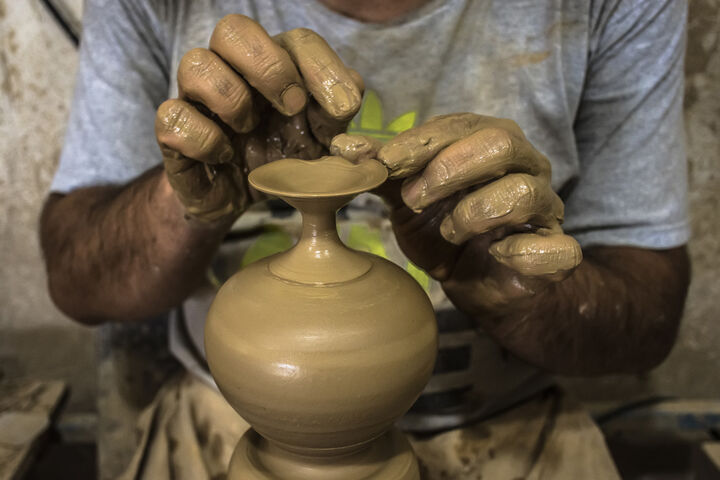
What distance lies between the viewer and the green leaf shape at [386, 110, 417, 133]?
1242mm

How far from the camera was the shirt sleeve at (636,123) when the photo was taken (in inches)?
48.6

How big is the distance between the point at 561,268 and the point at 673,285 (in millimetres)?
602

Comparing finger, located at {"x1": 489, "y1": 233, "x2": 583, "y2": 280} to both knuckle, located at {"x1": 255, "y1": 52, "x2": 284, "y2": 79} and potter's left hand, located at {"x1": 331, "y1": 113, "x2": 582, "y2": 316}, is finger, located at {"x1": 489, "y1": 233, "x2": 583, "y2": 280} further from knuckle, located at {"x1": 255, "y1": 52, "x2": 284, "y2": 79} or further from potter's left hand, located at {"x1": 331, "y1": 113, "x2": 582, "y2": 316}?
knuckle, located at {"x1": 255, "y1": 52, "x2": 284, "y2": 79}

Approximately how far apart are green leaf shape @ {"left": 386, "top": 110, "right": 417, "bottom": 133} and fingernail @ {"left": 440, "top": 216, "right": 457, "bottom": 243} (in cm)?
45

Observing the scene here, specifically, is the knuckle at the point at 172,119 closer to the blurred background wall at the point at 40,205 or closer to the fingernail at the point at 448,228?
the fingernail at the point at 448,228

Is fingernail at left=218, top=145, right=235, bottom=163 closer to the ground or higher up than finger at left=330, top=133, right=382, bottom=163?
closer to the ground

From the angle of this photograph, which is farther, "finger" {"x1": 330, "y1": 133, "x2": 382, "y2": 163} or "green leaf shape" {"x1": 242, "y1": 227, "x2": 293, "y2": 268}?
"green leaf shape" {"x1": 242, "y1": 227, "x2": 293, "y2": 268}

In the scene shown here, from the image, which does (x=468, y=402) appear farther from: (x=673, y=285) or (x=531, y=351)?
(x=673, y=285)

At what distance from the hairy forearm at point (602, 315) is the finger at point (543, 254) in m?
0.17

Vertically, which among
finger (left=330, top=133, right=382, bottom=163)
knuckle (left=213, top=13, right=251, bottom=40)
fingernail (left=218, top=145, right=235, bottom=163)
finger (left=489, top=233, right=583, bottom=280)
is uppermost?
knuckle (left=213, top=13, right=251, bottom=40)

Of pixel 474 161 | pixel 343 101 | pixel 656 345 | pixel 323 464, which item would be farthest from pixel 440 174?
pixel 656 345

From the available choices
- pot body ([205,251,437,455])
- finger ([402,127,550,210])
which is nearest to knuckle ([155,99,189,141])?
pot body ([205,251,437,455])

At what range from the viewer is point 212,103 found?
815 millimetres

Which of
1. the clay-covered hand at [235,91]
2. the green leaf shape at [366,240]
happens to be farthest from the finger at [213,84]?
the green leaf shape at [366,240]
